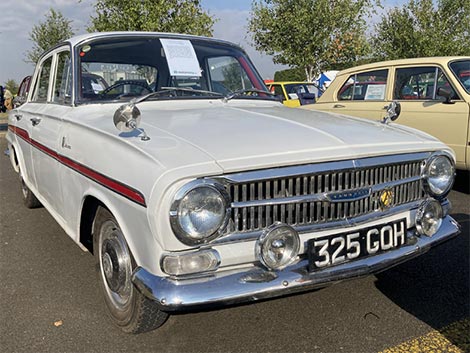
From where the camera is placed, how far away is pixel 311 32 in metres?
20.4

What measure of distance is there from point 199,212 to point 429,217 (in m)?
1.43

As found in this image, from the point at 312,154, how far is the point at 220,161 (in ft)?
1.54

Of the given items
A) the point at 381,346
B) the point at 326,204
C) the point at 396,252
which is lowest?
the point at 381,346

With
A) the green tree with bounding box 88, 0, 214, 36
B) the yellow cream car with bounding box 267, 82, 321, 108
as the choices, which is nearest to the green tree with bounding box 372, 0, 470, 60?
the yellow cream car with bounding box 267, 82, 321, 108

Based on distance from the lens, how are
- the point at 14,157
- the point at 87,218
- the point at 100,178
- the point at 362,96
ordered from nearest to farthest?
1. the point at 100,178
2. the point at 87,218
3. the point at 14,157
4. the point at 362,96

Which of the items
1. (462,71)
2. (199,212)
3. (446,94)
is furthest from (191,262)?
(462,71)

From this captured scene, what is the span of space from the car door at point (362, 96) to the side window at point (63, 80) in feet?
14.3

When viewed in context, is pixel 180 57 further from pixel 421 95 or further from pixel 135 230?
pixel 421 95

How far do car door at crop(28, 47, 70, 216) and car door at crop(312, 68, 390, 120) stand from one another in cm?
437

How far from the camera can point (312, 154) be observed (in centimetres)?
218

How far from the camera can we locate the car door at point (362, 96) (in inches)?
260

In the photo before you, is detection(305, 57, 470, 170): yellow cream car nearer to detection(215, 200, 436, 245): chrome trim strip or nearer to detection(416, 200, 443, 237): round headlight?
detection(416, 200, 443, 237): round headlight

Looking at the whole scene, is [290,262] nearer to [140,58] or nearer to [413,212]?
[413,212]

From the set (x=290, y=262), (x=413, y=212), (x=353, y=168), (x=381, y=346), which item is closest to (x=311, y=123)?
(x=353, y=168)
